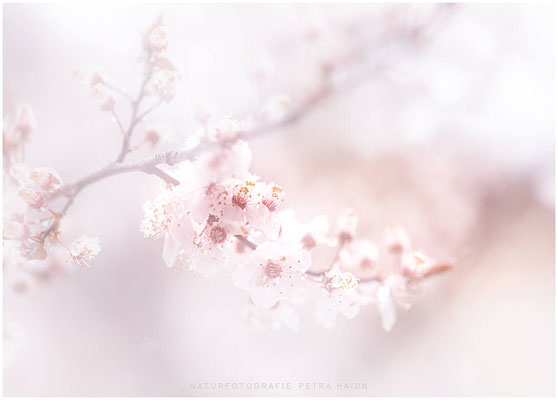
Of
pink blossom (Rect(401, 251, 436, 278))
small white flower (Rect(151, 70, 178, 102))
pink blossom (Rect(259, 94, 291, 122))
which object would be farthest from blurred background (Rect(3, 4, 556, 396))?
pink blossom (Rect(401, 251, 436, 278))

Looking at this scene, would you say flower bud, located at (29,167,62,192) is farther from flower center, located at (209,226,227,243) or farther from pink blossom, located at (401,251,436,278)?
pink blossom, located at (401,251,436,278)

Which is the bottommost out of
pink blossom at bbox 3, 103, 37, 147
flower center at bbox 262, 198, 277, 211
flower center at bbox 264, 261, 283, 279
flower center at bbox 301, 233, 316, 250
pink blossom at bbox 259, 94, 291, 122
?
flower center at bbox 264, 261, 283, 279

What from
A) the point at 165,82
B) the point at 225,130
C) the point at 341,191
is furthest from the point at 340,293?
the point at 341,191

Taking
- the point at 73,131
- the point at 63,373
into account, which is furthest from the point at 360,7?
the point at 63,373

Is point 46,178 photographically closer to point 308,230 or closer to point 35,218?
point 35,218

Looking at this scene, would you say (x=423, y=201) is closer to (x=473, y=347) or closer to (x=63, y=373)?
(x=473, y=347)

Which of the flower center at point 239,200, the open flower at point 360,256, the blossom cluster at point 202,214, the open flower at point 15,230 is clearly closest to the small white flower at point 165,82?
the blossom cluster at point 202,214

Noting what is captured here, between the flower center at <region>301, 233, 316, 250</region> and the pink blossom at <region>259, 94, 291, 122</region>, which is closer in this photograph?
the flower center at <region>301, 233, 316, 250</region>
